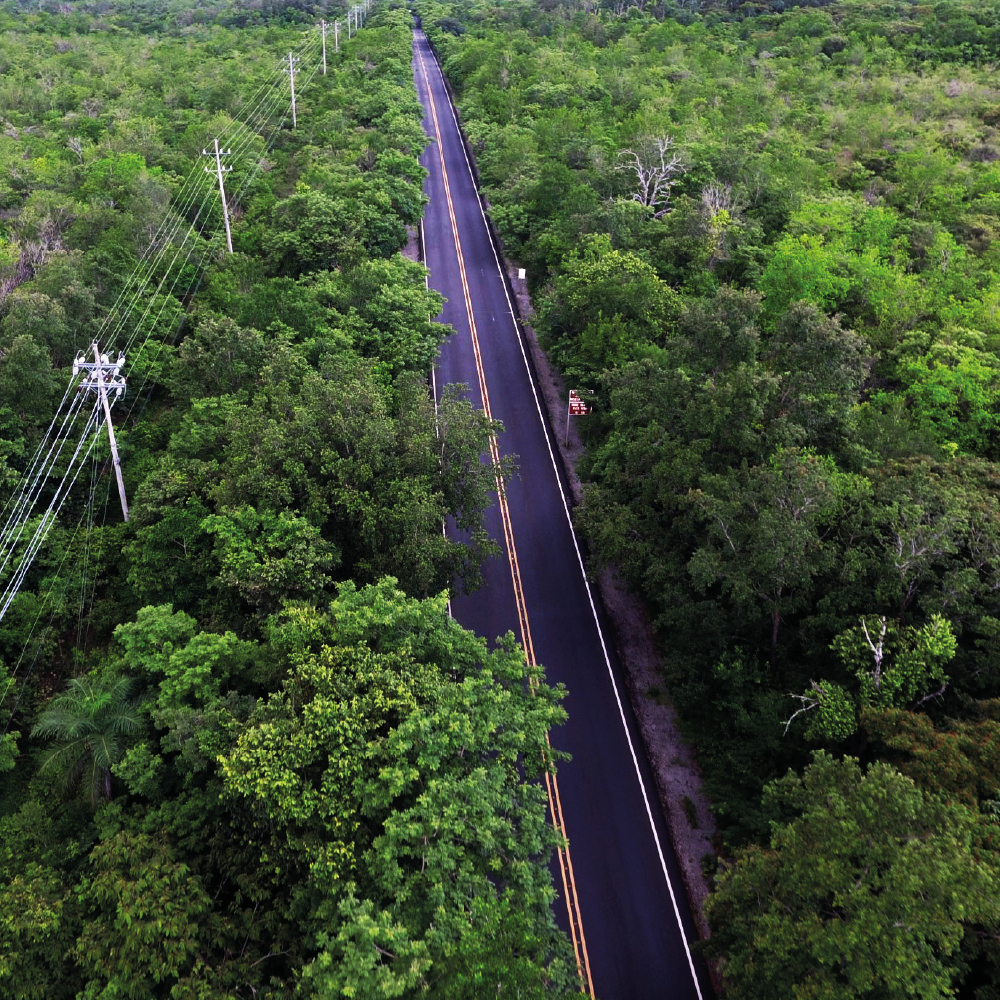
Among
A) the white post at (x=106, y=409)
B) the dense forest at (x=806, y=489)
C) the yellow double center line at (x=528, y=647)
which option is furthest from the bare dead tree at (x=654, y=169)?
the white post at (x=106, y=409)

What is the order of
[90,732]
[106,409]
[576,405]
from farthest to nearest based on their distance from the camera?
[576,405] < [106,409] < [90,732]

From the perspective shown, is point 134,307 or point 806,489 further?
point 134,307

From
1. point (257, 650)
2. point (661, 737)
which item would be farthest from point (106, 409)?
point (661, 737)

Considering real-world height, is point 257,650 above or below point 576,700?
above

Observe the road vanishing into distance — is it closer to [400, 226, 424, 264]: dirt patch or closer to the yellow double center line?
the yellow double center line

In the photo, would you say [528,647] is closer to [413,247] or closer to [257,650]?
[257,650]

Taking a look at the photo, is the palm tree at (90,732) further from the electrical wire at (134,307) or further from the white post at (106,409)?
the white post at (106,409)

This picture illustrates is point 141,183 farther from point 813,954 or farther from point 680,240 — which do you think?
point 813,954
